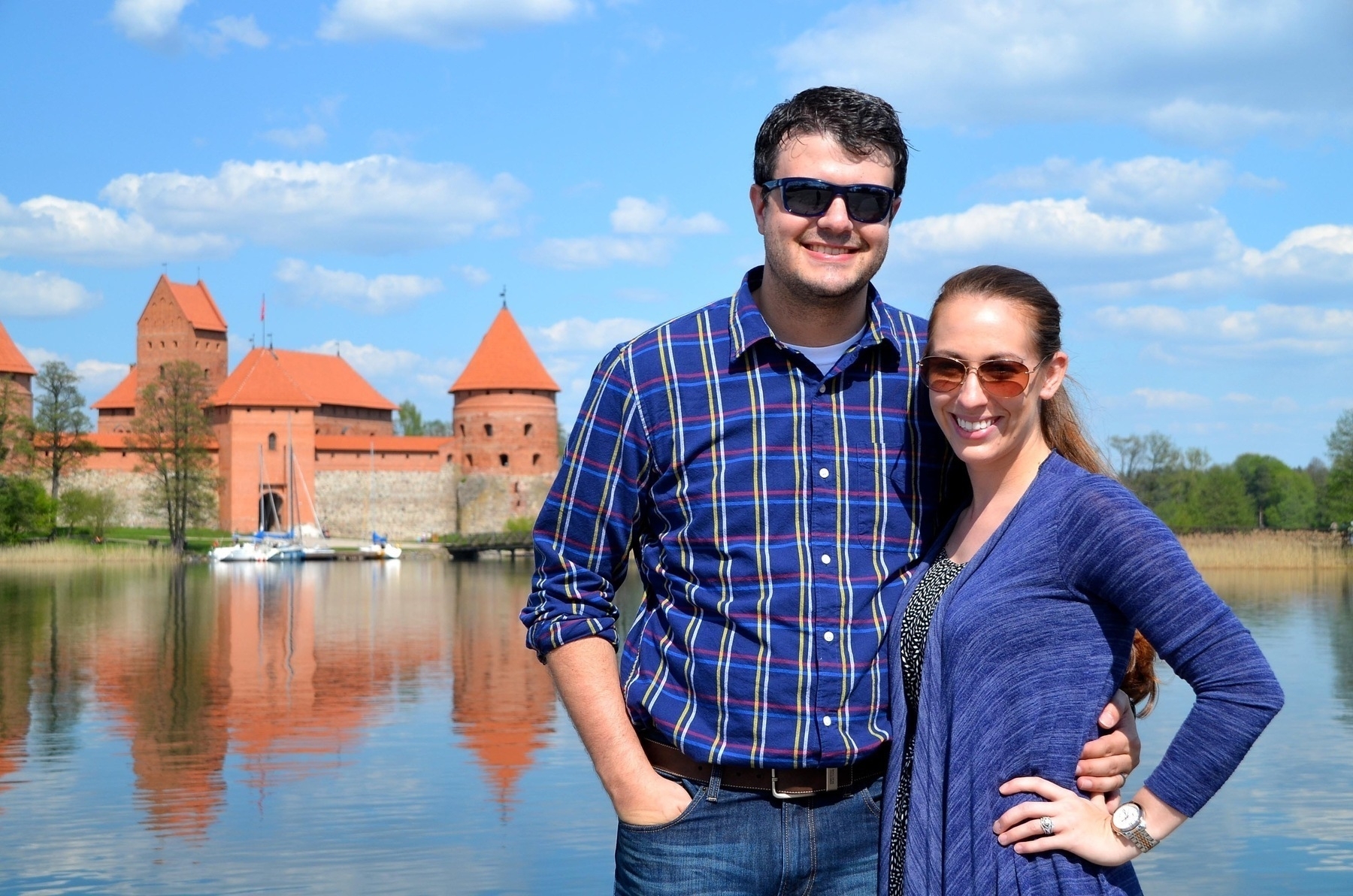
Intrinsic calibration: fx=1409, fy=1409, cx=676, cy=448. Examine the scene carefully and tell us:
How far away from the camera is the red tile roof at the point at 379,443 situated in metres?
52.8

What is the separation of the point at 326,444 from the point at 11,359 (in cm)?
1322

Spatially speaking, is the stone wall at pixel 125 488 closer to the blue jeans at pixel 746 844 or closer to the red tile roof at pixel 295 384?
the red tile roof at pixel 295 384

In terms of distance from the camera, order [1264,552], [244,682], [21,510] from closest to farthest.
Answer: [244,682] → [1264,552] → [21,510]

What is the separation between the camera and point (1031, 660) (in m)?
1.98

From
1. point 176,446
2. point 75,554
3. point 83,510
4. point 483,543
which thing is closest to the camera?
point 75,554

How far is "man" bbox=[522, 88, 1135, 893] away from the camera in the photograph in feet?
7.26

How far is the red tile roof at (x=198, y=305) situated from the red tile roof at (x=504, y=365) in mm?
10506

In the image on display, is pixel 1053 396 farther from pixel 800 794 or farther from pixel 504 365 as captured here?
pixel 504 365

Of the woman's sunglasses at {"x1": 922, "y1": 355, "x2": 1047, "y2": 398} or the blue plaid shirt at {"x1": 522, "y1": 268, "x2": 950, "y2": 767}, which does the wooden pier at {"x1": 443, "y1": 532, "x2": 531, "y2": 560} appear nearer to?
the blue plaid shirt at {"x1": 522, "y1": 268, "x2": 950, "y2": 767}

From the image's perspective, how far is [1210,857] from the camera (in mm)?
6488

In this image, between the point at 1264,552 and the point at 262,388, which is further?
the point at 262,388

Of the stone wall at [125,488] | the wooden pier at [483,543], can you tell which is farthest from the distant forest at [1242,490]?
the stone wall at [125,488]

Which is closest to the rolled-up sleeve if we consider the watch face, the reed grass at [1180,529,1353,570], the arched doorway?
the watch face

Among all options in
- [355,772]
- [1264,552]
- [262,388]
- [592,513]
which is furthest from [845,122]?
[262,388]
